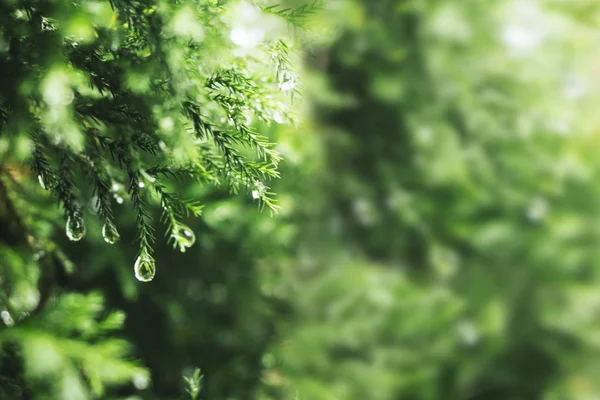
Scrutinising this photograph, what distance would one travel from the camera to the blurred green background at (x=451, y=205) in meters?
1.97

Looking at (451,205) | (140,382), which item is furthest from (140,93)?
(451,205)

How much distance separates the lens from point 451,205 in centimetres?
215

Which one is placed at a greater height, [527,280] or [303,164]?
[527,280]

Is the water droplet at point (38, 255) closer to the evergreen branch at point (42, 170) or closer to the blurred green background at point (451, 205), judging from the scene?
the evergreen branch at point (42, 170)

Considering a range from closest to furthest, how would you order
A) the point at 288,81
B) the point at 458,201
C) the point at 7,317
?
the point at 288,81 < the point at 7,317 < the point at 458,201

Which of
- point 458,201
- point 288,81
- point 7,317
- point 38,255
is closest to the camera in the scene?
point 288,81

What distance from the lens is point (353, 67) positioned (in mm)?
2215

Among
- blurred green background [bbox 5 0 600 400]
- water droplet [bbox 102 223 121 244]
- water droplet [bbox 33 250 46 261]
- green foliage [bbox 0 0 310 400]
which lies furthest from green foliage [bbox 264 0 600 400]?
water droplet [bbox 102 223 121 244]

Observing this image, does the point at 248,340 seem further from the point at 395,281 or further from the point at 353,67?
the point at 353,67

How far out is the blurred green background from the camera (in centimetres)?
197

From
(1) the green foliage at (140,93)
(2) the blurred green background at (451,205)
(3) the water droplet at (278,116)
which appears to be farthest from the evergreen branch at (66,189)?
(2) the blurred green background at (451,205)

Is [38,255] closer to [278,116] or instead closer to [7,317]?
[7,317]

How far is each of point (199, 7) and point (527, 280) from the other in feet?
6.94

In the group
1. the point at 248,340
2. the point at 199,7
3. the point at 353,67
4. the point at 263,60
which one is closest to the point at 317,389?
the point at 248,340
